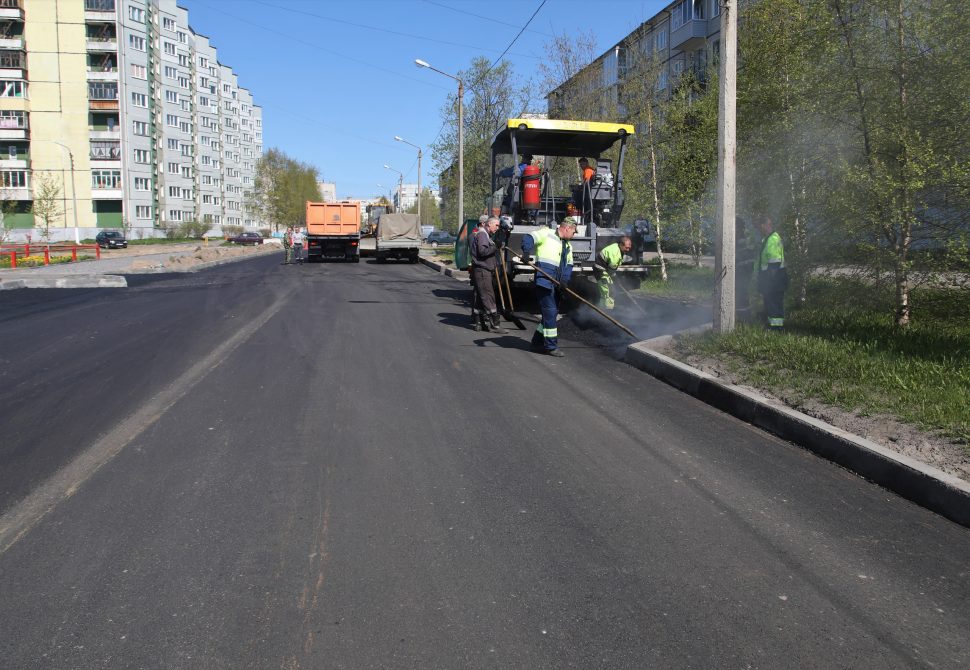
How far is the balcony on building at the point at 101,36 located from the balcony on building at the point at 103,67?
0.69 meters

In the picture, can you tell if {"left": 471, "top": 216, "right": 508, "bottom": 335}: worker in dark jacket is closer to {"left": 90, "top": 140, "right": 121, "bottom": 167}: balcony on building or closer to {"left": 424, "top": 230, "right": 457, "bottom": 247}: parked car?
{"left": 424, "top": 230, "right": 457, "bottom": 247}: parked car

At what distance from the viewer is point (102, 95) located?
67.7 m

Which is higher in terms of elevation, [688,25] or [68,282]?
[688,25]

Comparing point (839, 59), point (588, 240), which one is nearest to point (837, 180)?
point (839, 59)

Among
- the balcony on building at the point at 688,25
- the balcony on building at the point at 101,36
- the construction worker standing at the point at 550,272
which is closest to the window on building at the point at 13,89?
the balcony on building at the point at 101,36

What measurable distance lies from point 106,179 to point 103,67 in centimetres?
990

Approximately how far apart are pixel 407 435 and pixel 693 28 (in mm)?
39894

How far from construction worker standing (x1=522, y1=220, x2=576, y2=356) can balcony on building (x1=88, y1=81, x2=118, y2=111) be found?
7034 centimetres

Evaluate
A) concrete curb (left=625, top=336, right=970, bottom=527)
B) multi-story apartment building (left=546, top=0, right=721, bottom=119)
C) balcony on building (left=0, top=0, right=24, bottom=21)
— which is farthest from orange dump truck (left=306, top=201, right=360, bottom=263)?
balcony on building (left=0, top=0, right=24, bottom=21)

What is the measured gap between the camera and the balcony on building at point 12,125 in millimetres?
64500

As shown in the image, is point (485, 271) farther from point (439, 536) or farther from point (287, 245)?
point (287, 245)

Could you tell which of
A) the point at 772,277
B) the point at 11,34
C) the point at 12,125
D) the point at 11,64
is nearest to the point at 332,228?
the point at 772,277

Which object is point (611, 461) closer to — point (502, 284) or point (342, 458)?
point (342, 458)

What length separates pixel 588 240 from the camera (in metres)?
12.5
